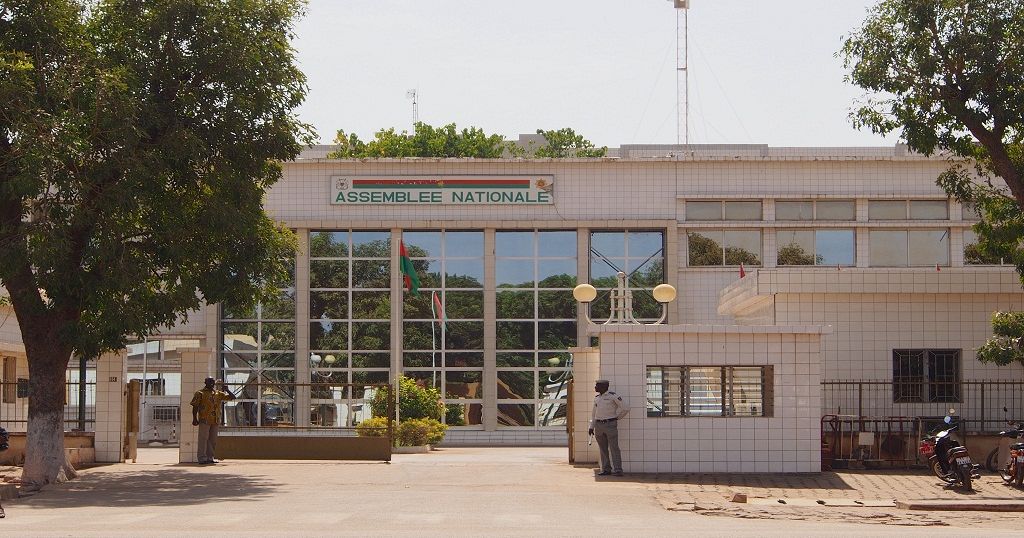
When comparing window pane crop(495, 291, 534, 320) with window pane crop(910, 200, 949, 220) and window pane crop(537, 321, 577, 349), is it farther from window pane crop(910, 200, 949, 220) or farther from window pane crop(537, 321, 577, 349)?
window pane crop(910, 200, 949, 220)

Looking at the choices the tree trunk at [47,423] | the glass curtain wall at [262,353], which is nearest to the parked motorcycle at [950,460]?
the tree trunk at [47,423]

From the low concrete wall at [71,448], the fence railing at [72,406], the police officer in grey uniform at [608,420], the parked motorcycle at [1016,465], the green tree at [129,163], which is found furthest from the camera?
the fence railing at [72,406]

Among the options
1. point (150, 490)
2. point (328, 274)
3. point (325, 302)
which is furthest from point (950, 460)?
point (328, 274)

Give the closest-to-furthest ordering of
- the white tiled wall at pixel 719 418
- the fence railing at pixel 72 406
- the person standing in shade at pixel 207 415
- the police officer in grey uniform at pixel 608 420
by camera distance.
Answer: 1. the police officer in grey uniform at pixel 608 420
2. the white tiled wall at pixel 719 418
3. the person standing in shade at pixel 207 415
4. the fence railing at pixel 72 406

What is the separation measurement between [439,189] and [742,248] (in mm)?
9563

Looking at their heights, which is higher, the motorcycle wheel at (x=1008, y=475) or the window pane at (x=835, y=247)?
the window pane at (x=835, y=247)

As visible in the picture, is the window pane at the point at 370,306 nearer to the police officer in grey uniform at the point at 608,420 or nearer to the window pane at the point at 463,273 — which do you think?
the window pane at the point at 463,273

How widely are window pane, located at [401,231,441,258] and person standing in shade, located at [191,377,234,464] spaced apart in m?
16.3

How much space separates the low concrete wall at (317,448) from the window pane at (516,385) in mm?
15140

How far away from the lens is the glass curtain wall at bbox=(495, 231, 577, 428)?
40562 millimetres

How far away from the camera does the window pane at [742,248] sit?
4066 centimetres

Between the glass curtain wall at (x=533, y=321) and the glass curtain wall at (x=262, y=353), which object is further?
the glass curtain wall at (x=533, y=321)

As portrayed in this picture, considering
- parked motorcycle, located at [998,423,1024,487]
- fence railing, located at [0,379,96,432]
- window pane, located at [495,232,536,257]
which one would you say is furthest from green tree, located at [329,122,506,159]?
parked motorcycle, located at [998,423,1024,487]

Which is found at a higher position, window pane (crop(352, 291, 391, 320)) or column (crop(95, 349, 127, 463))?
window pane (crop(352, 291, 391, 320))
